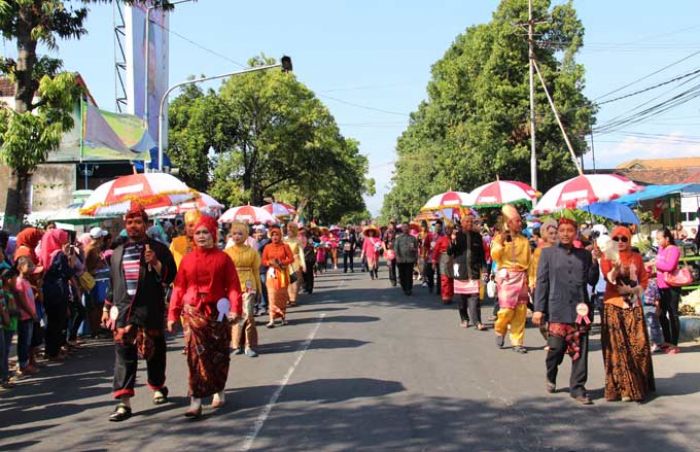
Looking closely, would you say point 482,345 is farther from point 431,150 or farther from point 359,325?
point 431,150

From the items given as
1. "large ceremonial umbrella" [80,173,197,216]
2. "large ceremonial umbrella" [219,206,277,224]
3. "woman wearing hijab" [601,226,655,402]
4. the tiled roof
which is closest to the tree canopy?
"large ceremonial umbrella" [219,206,277,224]

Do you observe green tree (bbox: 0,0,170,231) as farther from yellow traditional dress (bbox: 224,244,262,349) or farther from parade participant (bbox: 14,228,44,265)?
yellow traditional dress (bbox: 224,244,262,349)

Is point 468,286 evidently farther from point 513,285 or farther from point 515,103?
point 515,103

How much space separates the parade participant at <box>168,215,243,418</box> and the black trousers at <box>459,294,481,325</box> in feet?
20.5

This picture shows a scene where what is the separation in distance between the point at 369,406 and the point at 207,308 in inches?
71.4

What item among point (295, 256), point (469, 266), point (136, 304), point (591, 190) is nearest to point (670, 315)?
point (591, 190)

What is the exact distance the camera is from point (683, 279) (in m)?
10.3

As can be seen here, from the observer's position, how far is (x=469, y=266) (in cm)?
1255

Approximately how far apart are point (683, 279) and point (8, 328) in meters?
8.74

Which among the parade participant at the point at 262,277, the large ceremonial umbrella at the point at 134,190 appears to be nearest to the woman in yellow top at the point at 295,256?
the parade participant at the point at 262,277

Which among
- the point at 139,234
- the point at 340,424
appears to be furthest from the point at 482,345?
the point at 139,234

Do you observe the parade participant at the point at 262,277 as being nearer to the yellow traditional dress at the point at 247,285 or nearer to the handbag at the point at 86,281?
the handbag at the point at 86,281

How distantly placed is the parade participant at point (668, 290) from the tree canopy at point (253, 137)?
34584 mm

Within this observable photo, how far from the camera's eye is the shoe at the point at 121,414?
271 inches
